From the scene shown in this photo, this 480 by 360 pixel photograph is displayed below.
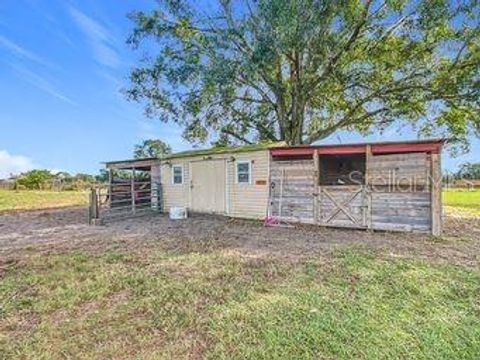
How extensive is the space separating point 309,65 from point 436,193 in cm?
722

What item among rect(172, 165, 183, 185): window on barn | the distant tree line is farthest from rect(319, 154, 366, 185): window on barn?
the distant tree line

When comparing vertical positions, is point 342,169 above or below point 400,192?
above

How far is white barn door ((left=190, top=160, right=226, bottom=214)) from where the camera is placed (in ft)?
46.5

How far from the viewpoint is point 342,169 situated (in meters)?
14.2

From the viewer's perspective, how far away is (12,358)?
331 cm

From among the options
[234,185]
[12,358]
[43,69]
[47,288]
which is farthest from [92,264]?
[43,69]

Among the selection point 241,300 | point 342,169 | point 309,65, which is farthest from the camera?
point 309,65

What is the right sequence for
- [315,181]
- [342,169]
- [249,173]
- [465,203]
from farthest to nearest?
[465,203]
[342,169]
[249,173]
[315,181]

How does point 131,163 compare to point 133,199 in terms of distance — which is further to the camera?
point 131,163

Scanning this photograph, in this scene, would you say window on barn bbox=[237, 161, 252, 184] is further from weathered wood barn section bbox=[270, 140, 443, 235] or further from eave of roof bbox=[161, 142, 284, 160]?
weathered wood barn section bbox=[270, 140, 443, 235]

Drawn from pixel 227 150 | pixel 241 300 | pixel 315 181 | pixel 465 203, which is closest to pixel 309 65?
pixel 227 150

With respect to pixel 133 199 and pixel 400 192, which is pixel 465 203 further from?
pixel 133 199

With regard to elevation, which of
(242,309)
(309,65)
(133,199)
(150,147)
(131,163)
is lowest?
(242,309)

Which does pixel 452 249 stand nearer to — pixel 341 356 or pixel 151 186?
pixel 341 356
